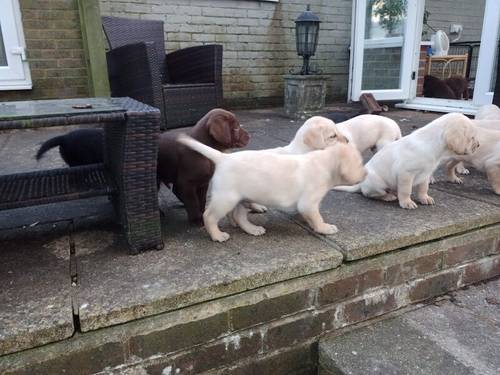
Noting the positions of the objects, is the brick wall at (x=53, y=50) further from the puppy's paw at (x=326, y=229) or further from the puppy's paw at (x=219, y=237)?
the puppy's paw at (x=326, y=229)

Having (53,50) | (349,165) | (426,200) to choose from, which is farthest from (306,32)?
(349,165)

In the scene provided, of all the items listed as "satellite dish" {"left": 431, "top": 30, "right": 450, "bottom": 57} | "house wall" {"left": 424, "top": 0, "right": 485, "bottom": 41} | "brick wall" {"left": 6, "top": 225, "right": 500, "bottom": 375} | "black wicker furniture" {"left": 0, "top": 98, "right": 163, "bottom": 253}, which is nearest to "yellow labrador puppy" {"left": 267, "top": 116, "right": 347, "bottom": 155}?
"brick wall" {"left": 6, "top": 225, "right": 500, "bottom": 375}

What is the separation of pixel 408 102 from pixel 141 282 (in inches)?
231

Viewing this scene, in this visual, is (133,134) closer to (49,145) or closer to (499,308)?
(49,145)

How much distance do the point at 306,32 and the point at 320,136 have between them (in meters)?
3.99

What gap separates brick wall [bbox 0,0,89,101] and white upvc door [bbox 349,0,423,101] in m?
3.87

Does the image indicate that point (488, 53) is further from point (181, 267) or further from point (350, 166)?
point (181, 267)

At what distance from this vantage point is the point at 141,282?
1474mm

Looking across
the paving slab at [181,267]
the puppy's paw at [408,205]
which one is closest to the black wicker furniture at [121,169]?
the paving slab at [181,267]

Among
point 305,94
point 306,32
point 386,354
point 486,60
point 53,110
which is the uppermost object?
point 306,32

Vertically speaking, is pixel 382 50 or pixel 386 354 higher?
pixel 382 50

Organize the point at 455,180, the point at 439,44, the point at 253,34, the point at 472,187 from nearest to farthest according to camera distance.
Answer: the point at 472,187
the point at 455,180
the point at 253,34
the point at 439,44

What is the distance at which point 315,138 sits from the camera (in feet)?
7.09

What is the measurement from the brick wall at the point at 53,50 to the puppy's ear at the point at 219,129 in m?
3.61
